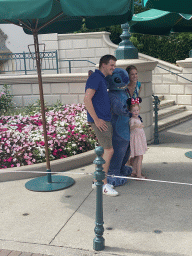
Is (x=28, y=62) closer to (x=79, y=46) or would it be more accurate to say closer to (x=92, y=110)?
(x=79, y=46)

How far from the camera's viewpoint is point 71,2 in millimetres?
3779

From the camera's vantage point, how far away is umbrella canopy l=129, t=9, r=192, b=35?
6.92m

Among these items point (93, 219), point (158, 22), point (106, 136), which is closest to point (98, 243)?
point (93, 219)

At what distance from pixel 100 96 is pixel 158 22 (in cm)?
342

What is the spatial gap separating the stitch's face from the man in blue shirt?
0.12 m

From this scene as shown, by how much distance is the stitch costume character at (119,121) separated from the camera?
484 centimetres

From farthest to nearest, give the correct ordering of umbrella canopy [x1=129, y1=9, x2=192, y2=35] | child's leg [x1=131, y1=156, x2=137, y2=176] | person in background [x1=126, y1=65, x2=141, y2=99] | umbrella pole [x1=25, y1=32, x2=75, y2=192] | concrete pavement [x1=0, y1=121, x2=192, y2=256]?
1. umbrella canopy [x1=129, y1=9, x2=192, y2=35]
2. child's leg [x1=131, y1=156, x2=137, y2=176]
3. person in background [x1=126, y1=65, x2=141, y2=99]
4. umbrella pole [x1=25, y1=32, x2=75, y2=192]
5. concrete pavement [x1=0, y1=121, x2=192, y2=256]

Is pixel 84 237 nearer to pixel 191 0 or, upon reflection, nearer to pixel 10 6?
pixel 10 6

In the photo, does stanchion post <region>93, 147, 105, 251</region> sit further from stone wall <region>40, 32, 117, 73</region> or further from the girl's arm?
stone wall <region>40, 32, 117, 73</region>

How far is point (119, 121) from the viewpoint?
4.98 m

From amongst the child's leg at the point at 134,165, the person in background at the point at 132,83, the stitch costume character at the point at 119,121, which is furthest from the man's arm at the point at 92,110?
the child's leg at the point at 134,165

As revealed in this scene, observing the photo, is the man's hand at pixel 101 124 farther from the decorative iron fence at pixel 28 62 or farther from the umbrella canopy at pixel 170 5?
the decorative iron fence at pixel 28 62

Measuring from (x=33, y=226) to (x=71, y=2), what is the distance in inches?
102

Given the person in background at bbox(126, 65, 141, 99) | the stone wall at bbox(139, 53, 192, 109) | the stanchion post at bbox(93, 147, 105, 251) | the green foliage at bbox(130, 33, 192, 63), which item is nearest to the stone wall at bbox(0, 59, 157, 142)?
the person in background at bbox(126, 65, 141, 99)
